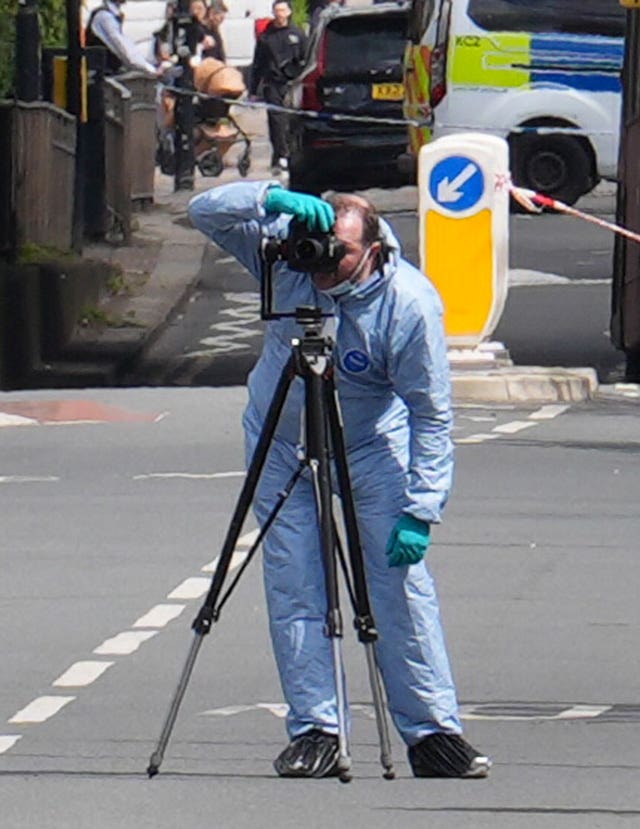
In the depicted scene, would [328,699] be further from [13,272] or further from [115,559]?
[13,272]

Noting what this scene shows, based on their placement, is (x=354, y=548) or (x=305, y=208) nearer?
(x=305, y=208)

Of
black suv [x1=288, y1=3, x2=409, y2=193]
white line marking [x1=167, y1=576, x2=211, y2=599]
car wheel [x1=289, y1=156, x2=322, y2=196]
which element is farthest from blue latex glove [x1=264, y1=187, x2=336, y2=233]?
car wheel [x1=289, y1=156, x2=322, y2=196]

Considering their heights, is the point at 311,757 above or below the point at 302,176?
above

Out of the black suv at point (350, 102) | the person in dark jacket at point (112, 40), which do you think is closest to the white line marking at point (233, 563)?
the black suv at point (350, 102)

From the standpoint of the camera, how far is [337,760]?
7.41 metres

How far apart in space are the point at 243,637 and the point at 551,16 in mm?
17402

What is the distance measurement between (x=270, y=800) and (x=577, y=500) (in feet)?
19.0

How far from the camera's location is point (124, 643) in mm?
9688

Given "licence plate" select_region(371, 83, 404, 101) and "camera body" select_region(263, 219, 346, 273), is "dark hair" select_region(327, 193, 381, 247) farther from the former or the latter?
"licence plate" select_region(371, 83, 404, 101)

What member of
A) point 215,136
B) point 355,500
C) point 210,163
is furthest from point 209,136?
point 355,500

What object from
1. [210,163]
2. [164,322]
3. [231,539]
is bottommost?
[210,163]

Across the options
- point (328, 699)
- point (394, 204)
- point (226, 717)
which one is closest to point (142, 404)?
point (226, 717)

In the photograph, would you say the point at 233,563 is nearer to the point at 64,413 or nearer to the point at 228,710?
the point at 228,710

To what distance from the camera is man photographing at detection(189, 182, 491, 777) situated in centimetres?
735
